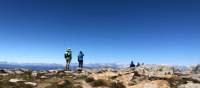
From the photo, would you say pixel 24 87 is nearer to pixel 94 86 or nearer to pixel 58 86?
pixel 58 86

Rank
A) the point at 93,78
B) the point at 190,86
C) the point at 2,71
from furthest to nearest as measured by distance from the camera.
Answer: the point at 2,71 → the point at 93,78 → the point at 190,86

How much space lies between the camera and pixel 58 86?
69.5 ft

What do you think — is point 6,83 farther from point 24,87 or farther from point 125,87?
point 125,87

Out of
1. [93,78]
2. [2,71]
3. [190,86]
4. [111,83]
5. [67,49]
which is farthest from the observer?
[67,49]

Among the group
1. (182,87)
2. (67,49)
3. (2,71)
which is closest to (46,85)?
(182,87)

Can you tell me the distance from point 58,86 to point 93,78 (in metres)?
3.71

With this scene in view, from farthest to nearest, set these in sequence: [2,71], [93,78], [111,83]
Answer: [2,71], [93,78], [111,83]

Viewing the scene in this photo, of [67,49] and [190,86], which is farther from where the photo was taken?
[67,49]

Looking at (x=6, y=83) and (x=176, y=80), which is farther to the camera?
(x=176, y=80)

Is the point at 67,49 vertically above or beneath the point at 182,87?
above

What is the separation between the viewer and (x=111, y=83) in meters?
22.1

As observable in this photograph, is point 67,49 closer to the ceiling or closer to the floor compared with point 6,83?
closer to the ceiling

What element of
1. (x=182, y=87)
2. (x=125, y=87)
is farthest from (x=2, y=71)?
(x=182, y=87)

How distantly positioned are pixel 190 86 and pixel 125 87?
15.1 ft
